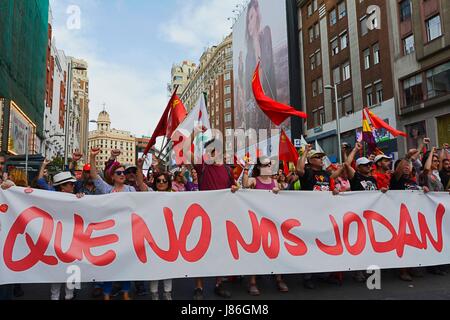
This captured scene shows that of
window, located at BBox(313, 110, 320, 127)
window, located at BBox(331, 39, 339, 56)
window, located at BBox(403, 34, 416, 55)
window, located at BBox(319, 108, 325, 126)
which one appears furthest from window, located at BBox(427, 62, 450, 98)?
window, located at BBox(313, 110, 320, 127)

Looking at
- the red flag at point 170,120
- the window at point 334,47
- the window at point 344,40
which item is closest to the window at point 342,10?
the window at point 344,40

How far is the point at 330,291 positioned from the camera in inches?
180

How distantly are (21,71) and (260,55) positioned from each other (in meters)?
25.4

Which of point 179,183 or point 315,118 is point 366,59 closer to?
point 315,118

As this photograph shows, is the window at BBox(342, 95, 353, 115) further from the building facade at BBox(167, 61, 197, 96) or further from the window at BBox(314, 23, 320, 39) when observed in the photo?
the building facade at BBox(167, 61, 197, 96)

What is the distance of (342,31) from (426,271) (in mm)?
27223

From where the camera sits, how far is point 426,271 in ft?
17.8

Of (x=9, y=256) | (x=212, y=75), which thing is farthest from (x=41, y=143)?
(x=212, y=75)

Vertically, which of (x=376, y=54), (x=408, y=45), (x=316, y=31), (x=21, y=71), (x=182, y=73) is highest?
(x=182, y=73)

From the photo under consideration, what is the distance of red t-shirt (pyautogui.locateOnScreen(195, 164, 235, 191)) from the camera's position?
4.86 m

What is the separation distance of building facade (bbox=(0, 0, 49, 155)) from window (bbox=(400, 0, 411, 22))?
22641 millimetres

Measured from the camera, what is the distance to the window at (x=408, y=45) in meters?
22.8

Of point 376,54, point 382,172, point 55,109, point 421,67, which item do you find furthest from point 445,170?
point 55,109
